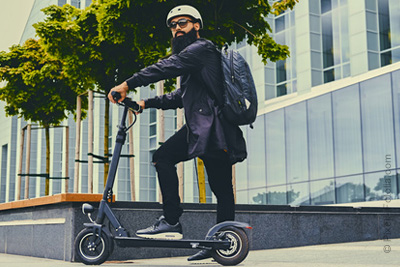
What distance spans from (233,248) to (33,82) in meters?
10.7

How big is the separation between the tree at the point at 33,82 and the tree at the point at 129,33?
7.01 feet

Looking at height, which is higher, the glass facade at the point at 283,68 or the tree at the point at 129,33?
the glass facade at the point at 283,68

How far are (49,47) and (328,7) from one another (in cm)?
1989

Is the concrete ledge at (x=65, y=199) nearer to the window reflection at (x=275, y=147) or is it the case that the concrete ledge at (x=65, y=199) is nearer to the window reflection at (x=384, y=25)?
the window reflection at (x=384, y=25)

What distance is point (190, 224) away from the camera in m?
6.91

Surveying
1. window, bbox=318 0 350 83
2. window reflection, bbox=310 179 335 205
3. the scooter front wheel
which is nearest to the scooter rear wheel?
the scooter front wheel

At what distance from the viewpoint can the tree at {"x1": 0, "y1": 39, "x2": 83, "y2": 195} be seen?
553 inches

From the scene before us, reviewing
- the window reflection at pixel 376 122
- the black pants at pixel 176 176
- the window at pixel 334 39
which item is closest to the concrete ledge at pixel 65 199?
the black pants at pixel 176 176

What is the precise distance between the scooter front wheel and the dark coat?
3.31ft

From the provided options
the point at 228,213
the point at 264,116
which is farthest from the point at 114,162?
the point at 264,116

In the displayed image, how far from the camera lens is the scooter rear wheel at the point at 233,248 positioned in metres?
4.42

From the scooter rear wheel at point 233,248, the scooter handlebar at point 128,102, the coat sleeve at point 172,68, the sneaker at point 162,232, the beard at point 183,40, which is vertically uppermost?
the beard at point 183,40

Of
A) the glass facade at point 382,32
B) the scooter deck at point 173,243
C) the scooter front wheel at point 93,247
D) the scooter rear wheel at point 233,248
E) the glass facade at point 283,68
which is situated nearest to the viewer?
the scooter deck at point 173,243

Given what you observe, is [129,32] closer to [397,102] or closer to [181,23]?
[181,23]
